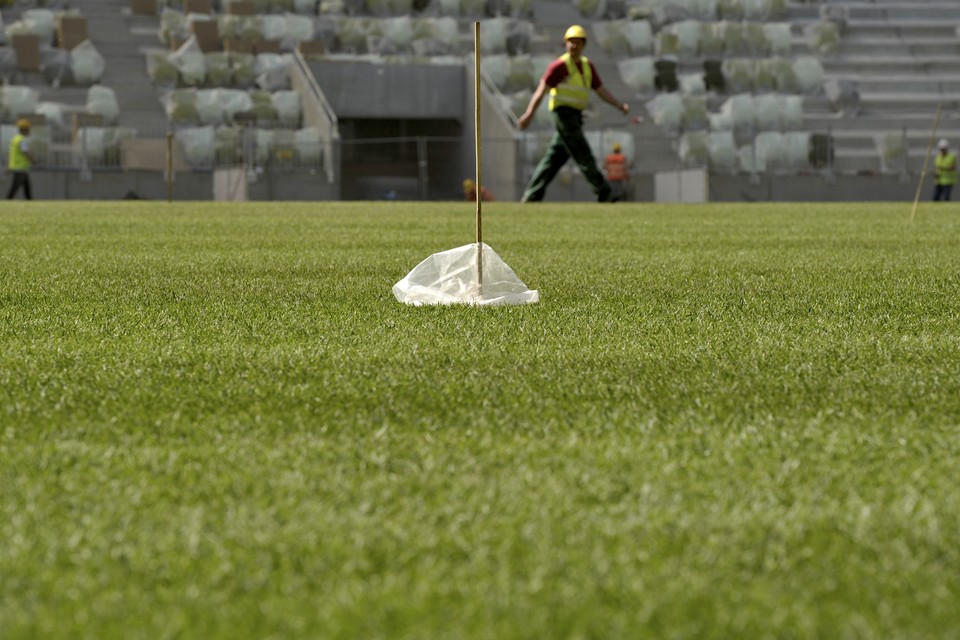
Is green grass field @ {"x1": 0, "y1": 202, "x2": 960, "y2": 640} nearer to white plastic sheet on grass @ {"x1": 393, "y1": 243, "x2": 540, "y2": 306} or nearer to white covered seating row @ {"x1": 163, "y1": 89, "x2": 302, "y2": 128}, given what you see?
white plastic sheet on grass @ {"x1": 393, "y1": 243, "x2": 540, "y2": 306}

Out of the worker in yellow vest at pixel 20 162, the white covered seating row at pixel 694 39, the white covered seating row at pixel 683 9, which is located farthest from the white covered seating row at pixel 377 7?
the worker in yellow vest at pixel 20 162

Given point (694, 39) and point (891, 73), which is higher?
point (694, 39)

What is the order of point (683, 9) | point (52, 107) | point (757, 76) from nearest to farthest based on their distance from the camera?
point (52, 107)
point (757, 76)
point (683, 9)

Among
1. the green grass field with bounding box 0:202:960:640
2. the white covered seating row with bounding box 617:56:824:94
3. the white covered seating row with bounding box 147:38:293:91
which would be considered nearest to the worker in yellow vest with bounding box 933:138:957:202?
the white covered seating row with bounding box 617:56:824:94

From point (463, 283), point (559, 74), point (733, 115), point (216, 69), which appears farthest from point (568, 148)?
point (216, 69)

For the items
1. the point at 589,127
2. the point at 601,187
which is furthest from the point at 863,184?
the point at 601,187

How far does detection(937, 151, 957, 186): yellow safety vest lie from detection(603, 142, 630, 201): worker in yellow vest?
15.9 ft

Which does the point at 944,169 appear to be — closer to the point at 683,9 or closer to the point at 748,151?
the point at 748,151

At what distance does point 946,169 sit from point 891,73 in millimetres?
5104

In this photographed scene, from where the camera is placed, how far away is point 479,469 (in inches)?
62.2

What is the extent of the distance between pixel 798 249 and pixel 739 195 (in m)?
15.9

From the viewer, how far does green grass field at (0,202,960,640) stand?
114 cm

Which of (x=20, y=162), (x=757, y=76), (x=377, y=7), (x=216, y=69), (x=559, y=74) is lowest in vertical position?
(x=20, y=162)

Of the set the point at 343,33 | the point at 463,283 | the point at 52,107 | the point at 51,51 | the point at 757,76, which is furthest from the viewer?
the point at 757,76
